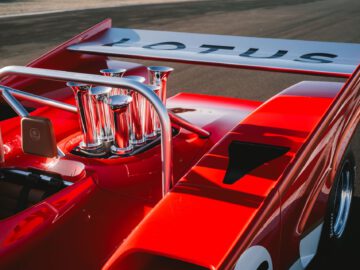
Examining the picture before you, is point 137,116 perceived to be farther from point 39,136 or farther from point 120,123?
point 39,136

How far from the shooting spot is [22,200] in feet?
6.19

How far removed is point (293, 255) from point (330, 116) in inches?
25.0

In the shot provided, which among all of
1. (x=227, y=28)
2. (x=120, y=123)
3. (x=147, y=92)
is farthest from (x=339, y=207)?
(x=227, y=28)

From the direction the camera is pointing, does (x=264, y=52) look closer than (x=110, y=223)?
No

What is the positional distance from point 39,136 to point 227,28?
9.76 metres

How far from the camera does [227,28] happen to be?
10.8m

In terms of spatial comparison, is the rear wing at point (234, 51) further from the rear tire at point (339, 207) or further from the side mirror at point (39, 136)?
the side mirror at point (39, 136)

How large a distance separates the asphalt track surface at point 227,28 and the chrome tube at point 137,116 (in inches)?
48.8

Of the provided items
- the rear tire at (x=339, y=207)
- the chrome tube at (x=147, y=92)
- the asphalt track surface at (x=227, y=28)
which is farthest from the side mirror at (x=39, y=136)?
the asphalt track surface at (x=227, y=28)

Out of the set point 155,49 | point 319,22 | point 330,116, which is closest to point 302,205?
point 330,116

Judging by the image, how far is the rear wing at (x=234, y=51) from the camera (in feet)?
8.01

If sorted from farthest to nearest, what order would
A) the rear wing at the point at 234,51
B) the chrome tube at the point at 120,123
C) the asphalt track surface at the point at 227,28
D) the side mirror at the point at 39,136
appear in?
the asphalt track surface at the point at 227,28 < the rear wing at the point at 234,51 < the chrome tube at the point at 120,123 < the side mirror at the point at 39,136

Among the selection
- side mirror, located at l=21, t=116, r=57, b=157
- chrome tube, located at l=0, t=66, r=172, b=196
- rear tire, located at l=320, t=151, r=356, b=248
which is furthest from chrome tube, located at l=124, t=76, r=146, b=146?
rear tire, located at l=320, t=151, r=356, b=248

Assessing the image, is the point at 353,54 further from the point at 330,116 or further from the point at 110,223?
the point at 110,223
